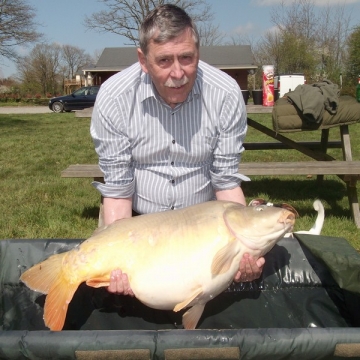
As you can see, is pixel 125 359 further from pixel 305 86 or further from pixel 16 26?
pixel 16 26

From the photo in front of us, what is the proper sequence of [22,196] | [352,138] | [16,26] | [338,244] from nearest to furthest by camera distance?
[338,244] → [22,196] → [352,138] → [16,26]

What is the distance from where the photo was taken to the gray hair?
213cm

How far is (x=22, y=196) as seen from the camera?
5434mm

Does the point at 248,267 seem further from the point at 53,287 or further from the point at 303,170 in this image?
the point at 303,170

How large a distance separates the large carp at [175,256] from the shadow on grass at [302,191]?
9.12ft

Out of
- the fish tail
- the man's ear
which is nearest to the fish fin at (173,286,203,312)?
the fish tail

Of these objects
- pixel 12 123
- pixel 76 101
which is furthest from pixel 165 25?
pixel 76 101

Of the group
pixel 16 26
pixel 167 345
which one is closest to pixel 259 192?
pixel 167 345

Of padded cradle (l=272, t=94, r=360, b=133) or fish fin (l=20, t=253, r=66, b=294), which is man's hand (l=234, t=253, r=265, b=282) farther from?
padded cradle (l=272, t=94, r=360, b=133)

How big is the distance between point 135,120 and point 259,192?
320 cm

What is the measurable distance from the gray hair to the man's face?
2cm

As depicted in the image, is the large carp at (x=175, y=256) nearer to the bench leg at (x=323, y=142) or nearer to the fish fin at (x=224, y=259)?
the fish fin at (x=224, y=259)

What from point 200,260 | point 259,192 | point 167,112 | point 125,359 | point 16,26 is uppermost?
point 16,26

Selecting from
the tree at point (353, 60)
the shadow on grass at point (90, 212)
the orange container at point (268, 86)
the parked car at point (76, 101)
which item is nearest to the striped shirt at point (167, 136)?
the shadow on grass at point (90, 212)
